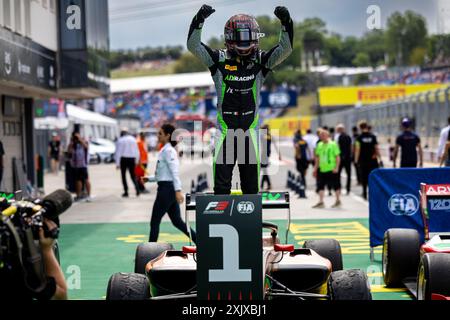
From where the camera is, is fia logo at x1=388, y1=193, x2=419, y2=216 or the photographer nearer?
the photographer

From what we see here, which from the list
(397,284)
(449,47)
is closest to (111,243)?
(397,284)

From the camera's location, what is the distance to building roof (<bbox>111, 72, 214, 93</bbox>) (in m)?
46.6

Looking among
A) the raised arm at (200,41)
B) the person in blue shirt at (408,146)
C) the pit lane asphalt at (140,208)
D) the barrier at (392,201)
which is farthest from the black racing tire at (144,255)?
the person in blue shirt at (408,146)

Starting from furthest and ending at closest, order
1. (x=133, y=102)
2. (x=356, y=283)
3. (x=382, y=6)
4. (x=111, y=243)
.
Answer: (x=133, y=102) → (x=111, y=243) → (x=382, y=6) → (x=356, y=283)

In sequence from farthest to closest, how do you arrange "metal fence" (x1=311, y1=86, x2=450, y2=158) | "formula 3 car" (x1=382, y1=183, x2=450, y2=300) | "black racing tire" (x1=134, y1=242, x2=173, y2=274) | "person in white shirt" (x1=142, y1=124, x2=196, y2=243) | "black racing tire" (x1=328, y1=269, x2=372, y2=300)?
"metal fence" (x1=311, y1=86, x2=450, y2=158)
"person in white shirt" (x1=142, y1=124, x2=196, y2=243)
"formula 3 car" (x1=382, y1=183, x2=450, y2=300)
"black racing tire" (x1=134, y1=242, x2=173, y2=274)
"black racing tire" (x1=328, y1=269, x2=372, y2=300)

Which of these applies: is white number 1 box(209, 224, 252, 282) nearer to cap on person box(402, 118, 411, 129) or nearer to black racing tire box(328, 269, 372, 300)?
black racing tire box(328, 269, 372, 300)

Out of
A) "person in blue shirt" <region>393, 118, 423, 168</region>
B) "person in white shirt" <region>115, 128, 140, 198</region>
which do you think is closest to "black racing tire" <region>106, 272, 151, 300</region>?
"person in blue shirt" <region>393, 118, 423, 168</region>

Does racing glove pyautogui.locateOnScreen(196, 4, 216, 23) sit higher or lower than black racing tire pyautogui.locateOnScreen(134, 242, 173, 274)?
higher

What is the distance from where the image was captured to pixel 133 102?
8194cm

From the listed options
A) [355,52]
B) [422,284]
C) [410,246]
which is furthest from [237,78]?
[355,52]

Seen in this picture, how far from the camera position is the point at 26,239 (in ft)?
13.4

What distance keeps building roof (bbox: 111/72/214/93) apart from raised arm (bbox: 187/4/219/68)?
125ft
